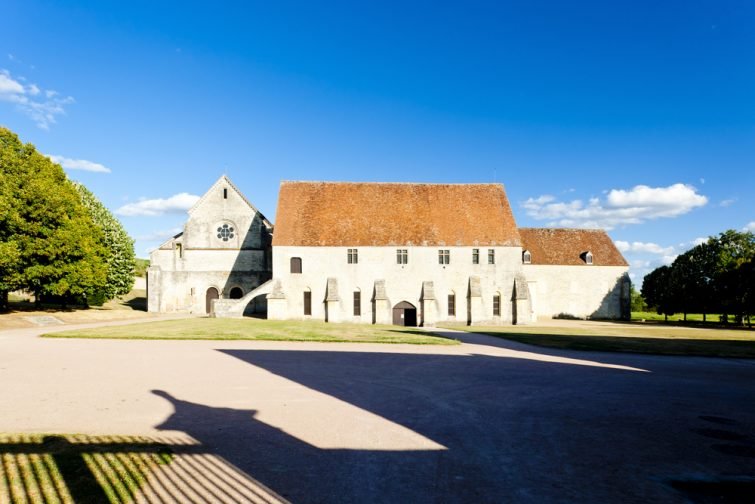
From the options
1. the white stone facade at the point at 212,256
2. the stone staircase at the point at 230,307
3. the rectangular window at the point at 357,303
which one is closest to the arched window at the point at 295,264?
the stone staircase at the point at 230,307

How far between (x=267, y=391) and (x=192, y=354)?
7.35 meters

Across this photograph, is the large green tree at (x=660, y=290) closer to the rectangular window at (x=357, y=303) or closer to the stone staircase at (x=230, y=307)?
the rectangular window at (x=357, y=303)

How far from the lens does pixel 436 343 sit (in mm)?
22406

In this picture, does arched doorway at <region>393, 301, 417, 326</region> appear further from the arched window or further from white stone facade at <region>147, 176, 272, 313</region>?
white stone facade at <region>147, 176, 272, 313</region>

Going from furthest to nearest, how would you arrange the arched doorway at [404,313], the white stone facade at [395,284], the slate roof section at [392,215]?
1. the slate roof section at [392,215]
2. the arched doorway at [404,313]
3. the white stone facade at [395,284]

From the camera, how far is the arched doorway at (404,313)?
1451 inches

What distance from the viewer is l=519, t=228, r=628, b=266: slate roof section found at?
48.8 metres

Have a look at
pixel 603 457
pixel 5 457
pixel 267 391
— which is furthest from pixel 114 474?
pixel 603 457

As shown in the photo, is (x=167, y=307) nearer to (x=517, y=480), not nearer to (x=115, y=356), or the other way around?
(x=115, y=356)

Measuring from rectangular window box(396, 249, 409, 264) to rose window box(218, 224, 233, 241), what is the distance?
57.5ft

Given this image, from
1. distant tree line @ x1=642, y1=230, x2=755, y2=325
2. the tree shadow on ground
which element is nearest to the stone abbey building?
the tree shadow on ground

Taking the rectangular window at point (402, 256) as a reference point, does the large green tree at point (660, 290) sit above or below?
below

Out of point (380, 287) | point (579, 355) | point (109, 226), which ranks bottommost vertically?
point (579, 355)

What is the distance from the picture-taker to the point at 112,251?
141 feet
